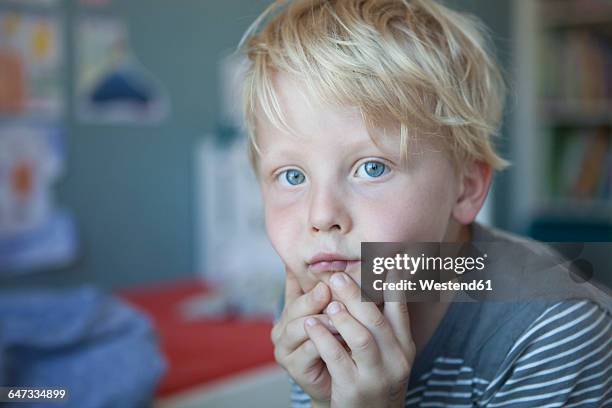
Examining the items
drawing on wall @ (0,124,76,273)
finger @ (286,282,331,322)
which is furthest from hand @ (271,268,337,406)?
drawing on wall @ (0,124,76,273)

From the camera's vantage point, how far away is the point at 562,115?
8.46 feet

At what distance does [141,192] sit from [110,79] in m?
0.30

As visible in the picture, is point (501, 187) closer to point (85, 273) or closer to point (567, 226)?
point (567, 226)

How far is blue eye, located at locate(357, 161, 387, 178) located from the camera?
0.58 meters

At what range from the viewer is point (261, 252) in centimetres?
189

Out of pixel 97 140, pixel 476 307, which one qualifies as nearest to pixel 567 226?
pixel 97 140

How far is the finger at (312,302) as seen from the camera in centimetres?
60

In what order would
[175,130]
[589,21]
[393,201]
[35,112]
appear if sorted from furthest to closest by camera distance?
[589,21], [175,130], [35,112], [393,201]

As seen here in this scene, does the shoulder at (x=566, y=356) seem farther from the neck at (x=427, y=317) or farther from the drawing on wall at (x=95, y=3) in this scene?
the drawing on wall at (x=95, y=3)

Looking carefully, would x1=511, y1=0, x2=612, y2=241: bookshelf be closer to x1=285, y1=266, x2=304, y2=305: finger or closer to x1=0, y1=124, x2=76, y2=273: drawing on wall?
x1=0, y1=124, x2=76, y2=273: drawing on wall

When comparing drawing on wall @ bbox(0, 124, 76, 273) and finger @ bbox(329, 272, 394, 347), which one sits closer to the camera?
finger @ bbox(329, 272, 394, 347)

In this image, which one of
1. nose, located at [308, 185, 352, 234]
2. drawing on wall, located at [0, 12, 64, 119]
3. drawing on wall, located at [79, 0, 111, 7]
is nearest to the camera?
nose, located at [308, 185, 352, 234]

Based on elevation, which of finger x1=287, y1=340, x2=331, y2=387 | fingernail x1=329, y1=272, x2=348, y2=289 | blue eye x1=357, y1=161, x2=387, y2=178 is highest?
blue eye x1=357, y1=161, x2=387, y2=178

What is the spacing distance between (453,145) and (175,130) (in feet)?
4.46
